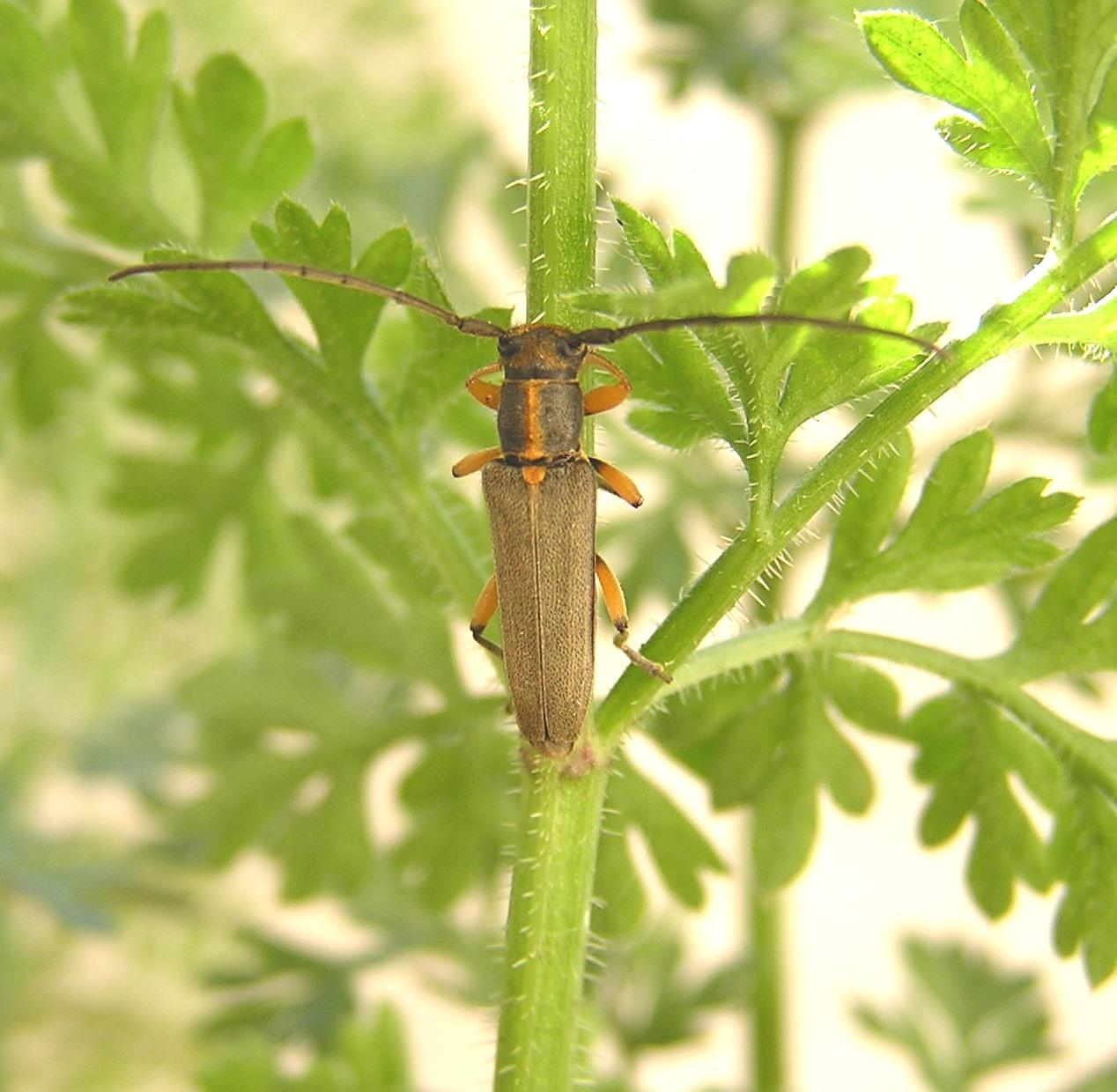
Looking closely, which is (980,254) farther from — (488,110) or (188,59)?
(188,59)

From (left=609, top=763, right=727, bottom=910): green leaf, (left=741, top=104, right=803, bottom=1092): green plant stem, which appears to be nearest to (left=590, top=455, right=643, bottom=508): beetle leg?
(left=609, top=763, right=727, bottom=910): green leaf

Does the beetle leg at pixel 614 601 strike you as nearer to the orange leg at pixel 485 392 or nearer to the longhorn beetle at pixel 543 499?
the longhorn beetle at pixel 543 499

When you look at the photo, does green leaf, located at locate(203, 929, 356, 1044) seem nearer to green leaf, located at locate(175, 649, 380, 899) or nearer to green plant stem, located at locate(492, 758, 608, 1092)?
green leaf, located at locate(175, 649, 380, 899)

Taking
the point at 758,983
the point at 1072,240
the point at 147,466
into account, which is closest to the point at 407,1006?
the point at 758,983

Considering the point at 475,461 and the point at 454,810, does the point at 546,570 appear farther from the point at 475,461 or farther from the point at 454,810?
the point at 454,810

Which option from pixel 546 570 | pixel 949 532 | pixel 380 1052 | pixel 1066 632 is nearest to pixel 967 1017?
pixel 380 1052

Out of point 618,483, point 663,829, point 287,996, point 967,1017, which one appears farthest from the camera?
point 967,1017

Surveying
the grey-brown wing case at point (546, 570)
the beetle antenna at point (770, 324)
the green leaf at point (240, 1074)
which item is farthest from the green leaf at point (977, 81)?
the green leaf at point (240, 1074)
